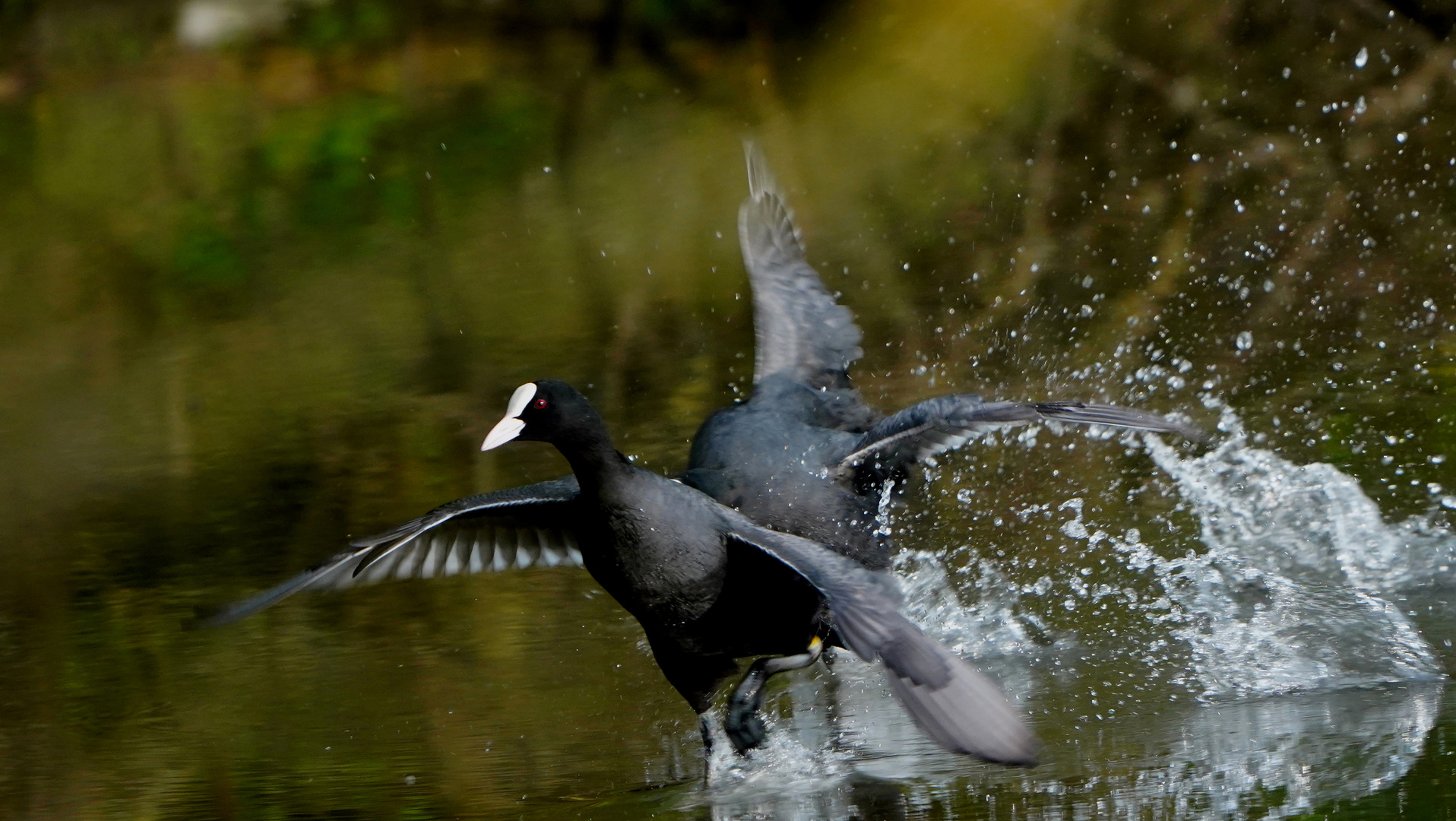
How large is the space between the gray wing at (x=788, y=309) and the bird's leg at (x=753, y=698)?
38.4 inches

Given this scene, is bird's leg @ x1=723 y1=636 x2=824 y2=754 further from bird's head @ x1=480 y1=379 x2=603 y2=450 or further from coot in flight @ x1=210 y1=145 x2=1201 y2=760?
bird's head @ x1=480 y1=379 x2=603 y2=450

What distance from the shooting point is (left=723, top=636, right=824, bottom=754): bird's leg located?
338cm

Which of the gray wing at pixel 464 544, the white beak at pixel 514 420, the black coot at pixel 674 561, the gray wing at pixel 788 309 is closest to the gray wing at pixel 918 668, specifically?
the black coot at pixel 674 561

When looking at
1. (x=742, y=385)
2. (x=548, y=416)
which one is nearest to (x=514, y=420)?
(x=548, y=416)

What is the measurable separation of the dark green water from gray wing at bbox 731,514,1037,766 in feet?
0.87

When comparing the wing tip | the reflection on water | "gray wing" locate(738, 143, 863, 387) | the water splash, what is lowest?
the reflection on water

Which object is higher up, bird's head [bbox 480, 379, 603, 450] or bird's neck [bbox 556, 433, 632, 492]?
bird's head [bbox 480, 379, 603, 450]

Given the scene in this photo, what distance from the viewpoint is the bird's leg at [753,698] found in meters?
3.38

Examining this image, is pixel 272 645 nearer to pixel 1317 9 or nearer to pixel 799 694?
pixel 799 694

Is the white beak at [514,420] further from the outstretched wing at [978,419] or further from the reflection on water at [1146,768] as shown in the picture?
the outstretched wing at [978,419]

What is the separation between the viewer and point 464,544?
13.1 ft

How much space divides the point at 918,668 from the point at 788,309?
200cm

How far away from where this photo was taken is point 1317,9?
8.83m

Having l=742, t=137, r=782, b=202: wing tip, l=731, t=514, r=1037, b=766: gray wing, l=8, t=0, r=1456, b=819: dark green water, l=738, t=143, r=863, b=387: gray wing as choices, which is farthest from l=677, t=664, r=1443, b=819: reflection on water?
l=742, t=137, r=782, b=202: wing tip
